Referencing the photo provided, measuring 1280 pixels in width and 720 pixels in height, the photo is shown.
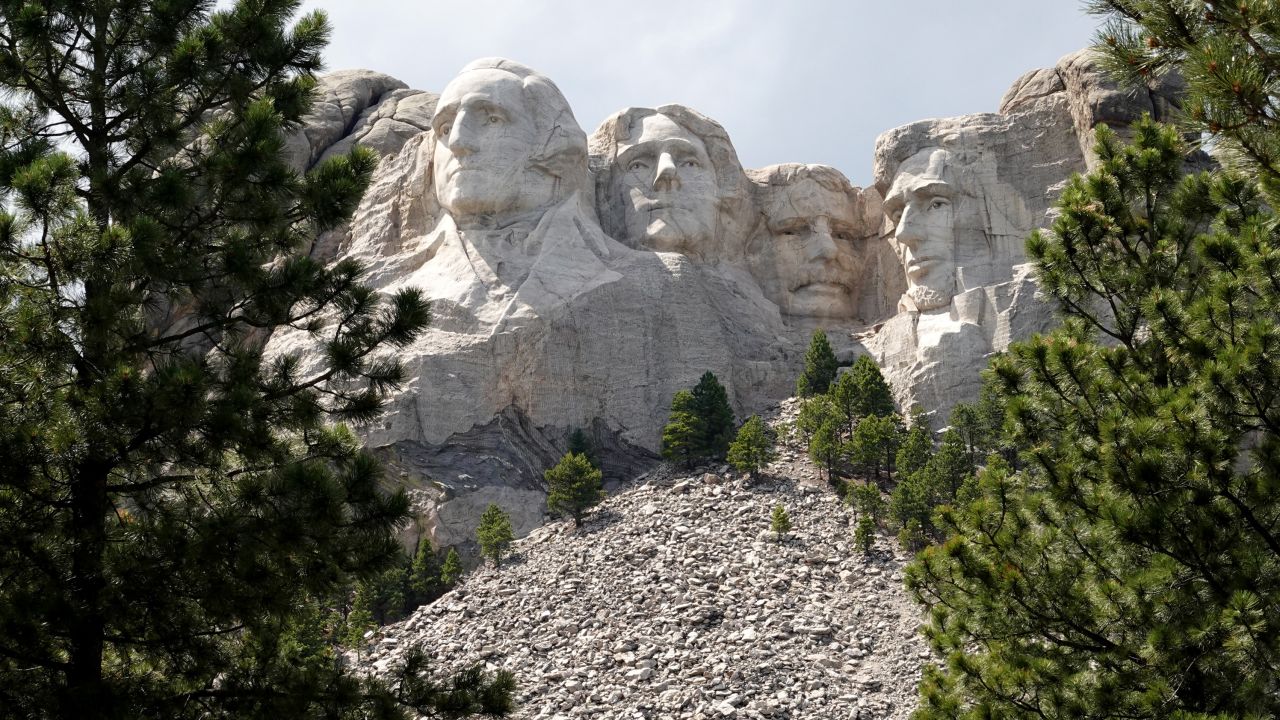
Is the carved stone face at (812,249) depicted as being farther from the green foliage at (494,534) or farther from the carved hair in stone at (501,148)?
the green foliage at (494,534)

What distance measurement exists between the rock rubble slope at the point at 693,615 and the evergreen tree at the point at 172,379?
12.6m

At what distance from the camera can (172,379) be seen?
12875mm

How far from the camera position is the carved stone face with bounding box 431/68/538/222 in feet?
140

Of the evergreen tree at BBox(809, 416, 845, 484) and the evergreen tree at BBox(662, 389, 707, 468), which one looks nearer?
the evergreen tree at BBox(809, 416, 845, 484)

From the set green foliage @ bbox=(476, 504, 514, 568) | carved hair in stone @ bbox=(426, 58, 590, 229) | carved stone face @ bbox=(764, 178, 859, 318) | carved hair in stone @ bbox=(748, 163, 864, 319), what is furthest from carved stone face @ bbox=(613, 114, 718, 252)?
green foliage @ bbox=(476, 504, 514, 568)

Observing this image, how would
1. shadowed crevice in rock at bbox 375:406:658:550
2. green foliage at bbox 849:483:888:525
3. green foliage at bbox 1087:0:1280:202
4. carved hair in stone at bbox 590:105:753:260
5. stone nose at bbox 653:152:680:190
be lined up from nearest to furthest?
green foliage at bbox 1087:0:1280:202
green foliage at bbox 849:483:888:525
shadowed crevice in rock at bbox 375:406:658:550
carved hair in stone at bbox 590:105:753:260
stone nose at bbox 653:152:680:190

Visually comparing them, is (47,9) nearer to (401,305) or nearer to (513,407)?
(401,305)

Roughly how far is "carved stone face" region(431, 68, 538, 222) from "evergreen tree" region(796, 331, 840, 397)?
898 cm

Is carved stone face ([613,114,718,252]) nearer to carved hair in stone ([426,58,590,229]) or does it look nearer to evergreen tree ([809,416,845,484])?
carved hair in stone ([426,58,590,229])

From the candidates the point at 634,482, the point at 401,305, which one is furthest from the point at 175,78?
the point at 634,482

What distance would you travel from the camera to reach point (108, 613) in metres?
13.1

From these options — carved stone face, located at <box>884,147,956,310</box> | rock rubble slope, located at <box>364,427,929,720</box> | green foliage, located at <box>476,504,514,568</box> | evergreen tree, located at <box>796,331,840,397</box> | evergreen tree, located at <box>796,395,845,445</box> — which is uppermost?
carved stone face, located at <box>884,147,956,310</box>

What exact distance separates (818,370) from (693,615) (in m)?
13.0

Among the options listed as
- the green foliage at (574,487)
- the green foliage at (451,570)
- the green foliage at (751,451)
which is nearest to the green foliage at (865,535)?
the green foliage at (751,451)
